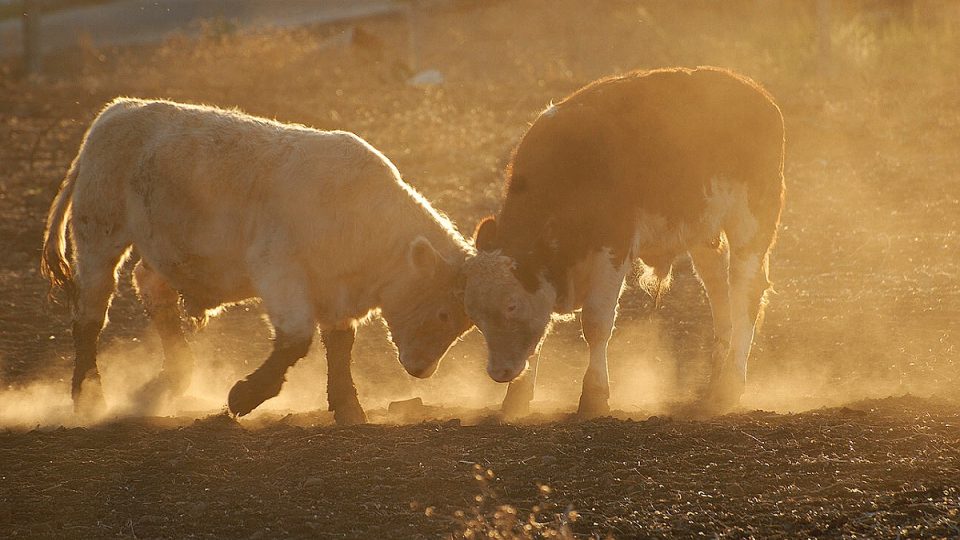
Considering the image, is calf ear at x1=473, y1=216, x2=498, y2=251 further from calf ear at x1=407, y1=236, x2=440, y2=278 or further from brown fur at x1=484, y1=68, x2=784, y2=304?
calf ear at x1=407, y1=236, x2=440, y2=278

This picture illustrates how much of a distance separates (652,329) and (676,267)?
1723 millimetres

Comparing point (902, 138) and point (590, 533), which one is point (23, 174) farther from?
point (590, 533)

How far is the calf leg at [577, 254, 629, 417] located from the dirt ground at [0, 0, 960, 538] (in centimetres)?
37

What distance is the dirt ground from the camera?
6.18 meters

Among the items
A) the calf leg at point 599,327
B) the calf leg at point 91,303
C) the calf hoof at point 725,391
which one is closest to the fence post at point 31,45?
the calf leg at point 91,303

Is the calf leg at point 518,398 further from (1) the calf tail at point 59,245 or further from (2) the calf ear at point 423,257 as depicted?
(1) the calf tail at point 59,245

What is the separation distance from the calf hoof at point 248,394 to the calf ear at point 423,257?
99 centimetres

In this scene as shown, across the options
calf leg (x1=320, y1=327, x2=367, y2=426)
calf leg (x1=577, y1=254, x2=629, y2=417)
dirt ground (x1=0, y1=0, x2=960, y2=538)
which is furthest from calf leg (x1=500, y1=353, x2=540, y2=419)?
calf leg (x1=320, y1=327, x2=367, y2=426)

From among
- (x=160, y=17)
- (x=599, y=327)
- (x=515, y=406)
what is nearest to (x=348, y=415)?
(x=515, y=406)

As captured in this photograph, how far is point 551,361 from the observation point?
10.5m

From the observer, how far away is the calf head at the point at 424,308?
313 inches

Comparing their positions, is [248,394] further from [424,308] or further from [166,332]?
[166,332]

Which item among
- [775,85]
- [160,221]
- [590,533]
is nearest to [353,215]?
[160,221]

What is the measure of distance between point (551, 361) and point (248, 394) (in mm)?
3213
